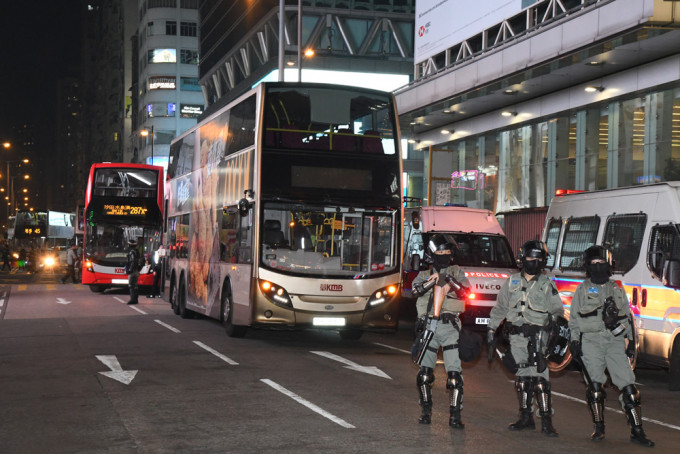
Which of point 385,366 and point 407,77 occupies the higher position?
point 407,77

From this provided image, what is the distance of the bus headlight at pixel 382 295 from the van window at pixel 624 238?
4.06 m

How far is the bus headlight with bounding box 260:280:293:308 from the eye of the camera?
53.7 ft

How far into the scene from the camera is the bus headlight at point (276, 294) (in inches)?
645

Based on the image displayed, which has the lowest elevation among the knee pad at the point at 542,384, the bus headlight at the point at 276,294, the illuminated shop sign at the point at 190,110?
the knee pad at the point at 542,384

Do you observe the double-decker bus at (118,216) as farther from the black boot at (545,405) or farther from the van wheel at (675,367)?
the black boot at (545,405)

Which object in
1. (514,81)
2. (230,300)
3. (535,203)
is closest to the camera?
(230,300)

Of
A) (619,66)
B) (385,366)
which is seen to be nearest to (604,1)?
(619,66)

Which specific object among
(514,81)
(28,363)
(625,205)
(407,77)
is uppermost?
(407,77)

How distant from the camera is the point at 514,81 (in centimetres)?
2811

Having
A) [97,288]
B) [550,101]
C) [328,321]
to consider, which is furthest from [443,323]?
[97,288]

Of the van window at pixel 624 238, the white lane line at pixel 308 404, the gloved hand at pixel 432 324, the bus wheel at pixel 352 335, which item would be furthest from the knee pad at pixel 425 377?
the bus wheel at pixel 352 335

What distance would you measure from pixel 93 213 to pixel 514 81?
14.6 m

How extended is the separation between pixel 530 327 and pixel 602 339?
656 mm

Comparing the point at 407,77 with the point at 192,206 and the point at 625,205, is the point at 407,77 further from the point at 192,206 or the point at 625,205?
the point at 625,205
